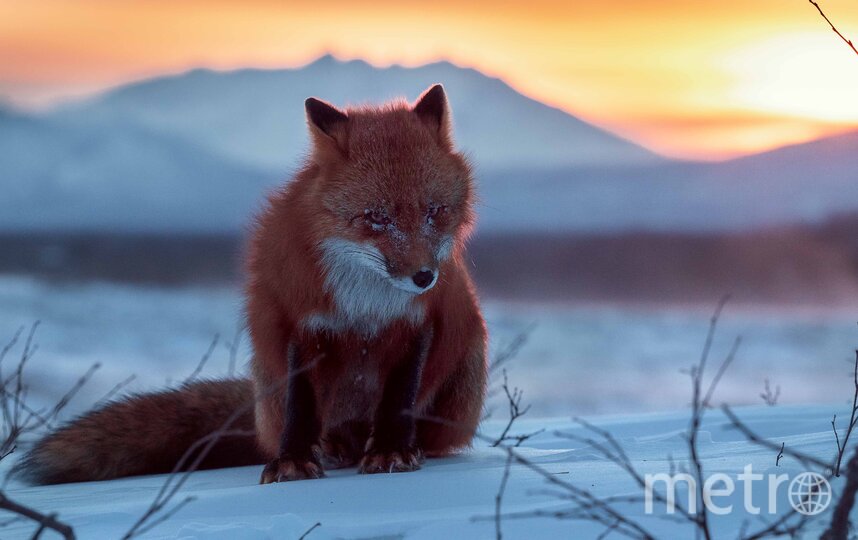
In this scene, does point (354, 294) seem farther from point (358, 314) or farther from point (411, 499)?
point (411, 499)

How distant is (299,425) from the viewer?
14.6 ft

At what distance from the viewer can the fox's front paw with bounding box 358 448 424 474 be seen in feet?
14.8

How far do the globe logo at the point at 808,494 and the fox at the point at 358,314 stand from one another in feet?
4.91

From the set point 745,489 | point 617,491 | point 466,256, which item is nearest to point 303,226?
point 466,256

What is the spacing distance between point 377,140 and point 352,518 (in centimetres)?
188

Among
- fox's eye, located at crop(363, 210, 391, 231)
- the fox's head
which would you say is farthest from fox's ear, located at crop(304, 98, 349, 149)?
fox's eye, located at crop(363, 210, 391, 231)

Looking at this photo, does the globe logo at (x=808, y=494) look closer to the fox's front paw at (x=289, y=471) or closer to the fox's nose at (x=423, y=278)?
the fox's nose at (x=423, y=278)

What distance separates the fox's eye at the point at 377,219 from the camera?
431 cm

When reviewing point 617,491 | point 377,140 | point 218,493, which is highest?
point 377,140

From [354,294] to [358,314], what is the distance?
10cm

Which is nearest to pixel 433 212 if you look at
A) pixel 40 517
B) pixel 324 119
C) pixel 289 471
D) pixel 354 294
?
pixel 354 294

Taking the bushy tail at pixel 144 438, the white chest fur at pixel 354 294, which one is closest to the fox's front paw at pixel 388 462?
the white chest fur at pixel 354 294

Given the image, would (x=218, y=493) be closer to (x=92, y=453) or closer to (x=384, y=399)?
(x=384, y=399)

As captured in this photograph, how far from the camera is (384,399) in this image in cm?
466
